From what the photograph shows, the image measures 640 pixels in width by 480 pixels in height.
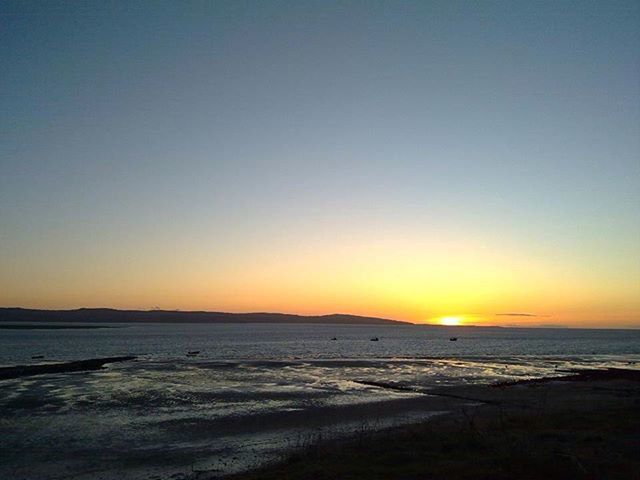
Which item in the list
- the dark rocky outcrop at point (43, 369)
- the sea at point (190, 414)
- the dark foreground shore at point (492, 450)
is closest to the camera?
the dark foreground shore at point (492, 450)

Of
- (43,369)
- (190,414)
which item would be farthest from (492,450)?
(43,369)

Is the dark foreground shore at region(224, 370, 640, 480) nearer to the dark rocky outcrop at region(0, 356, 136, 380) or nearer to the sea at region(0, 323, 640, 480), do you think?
the sea at region(0, 323, 640, 480)

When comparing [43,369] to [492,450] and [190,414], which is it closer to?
[190,414]

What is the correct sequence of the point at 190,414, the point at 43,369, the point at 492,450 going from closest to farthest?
the point at 492,450, the point at 190,414, the point at 43,369

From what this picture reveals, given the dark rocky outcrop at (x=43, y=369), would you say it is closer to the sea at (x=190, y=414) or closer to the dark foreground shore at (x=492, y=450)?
the sea at (x=190, y=414)

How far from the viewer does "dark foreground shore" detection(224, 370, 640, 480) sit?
15.3 meters

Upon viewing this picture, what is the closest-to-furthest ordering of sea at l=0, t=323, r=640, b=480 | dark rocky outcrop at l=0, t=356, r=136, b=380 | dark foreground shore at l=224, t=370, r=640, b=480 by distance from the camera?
dark foreground shore at l=224, t=370, r=640, b=480 → sea at l=0, t=323, r=640, b=480 → dark rocky outcrop at l=0, t=356, r=136, b=380

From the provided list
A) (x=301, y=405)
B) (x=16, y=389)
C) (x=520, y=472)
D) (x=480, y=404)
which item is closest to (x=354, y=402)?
(x=301, y=405)

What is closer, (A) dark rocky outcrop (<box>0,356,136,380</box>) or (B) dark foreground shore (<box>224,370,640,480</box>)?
(B) dark foreground shore (<box>224,370,640,480</box>)

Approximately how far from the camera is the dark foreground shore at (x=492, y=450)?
603 inches

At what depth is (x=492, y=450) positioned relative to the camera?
17.8m

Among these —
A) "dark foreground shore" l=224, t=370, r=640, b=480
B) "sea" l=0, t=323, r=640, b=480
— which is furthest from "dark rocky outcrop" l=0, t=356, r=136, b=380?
"dark foreground shore" l=224, t=370, r=640, b=480

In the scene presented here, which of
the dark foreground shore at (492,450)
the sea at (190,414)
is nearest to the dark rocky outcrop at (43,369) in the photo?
the sea at (190,414)

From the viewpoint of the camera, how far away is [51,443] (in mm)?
22984
